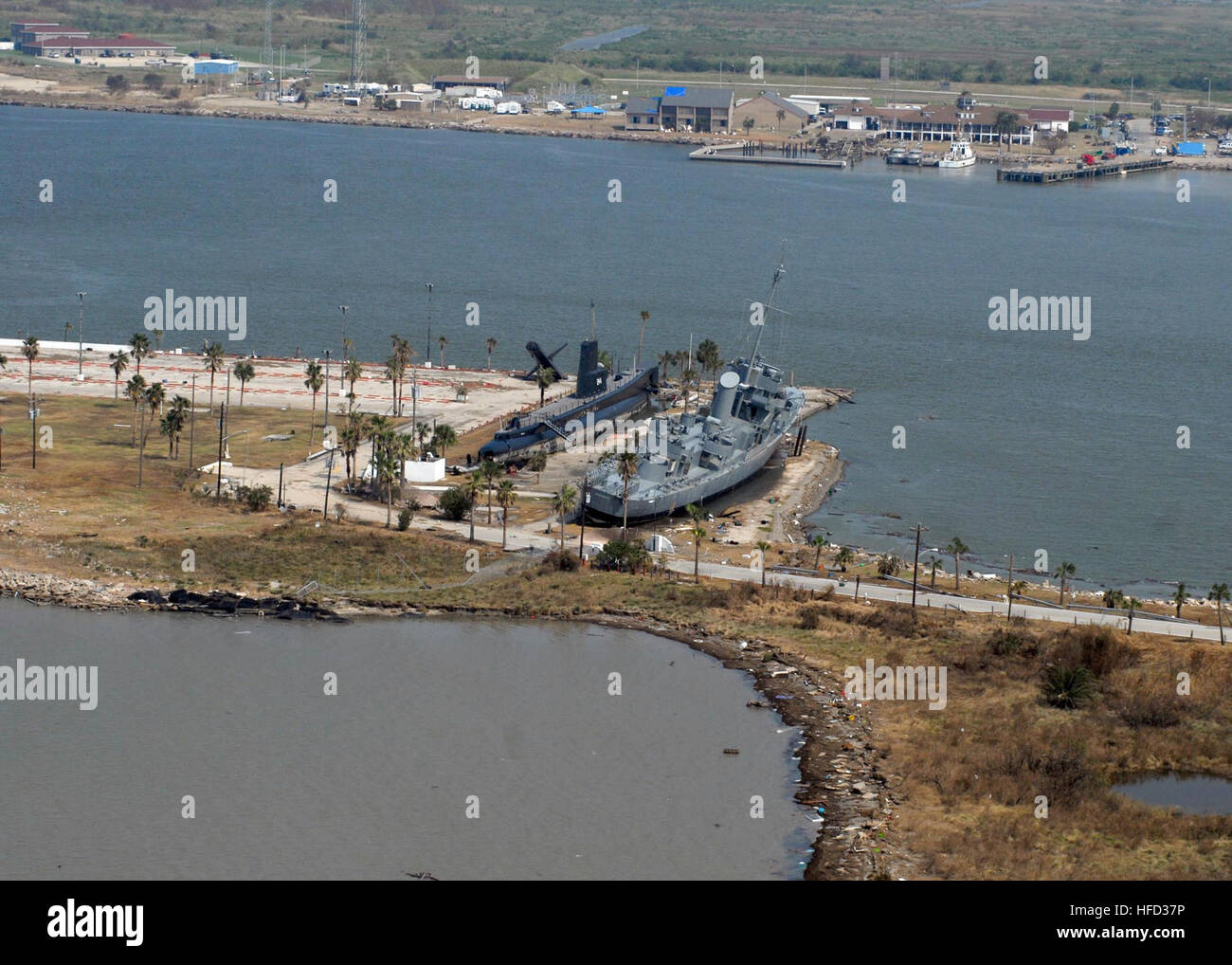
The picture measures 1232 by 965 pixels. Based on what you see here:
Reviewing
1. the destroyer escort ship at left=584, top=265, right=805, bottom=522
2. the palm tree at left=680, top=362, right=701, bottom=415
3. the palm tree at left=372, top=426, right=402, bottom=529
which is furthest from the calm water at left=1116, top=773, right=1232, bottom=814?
the palm tree at left=680, top=362, right=701, bottom=415

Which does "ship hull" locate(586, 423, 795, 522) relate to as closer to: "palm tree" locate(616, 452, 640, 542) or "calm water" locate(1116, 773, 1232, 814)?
"palm tree" locate(616, 452, 640, 542)

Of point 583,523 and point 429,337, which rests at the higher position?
point 429,337

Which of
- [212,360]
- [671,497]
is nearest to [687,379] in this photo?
[671,497]

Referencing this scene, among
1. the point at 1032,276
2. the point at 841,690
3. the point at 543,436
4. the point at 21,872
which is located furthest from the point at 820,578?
the point at 1032,276

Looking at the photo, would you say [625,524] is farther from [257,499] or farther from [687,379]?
[687,379]

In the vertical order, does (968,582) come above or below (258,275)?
below

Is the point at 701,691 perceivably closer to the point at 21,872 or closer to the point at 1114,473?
the point at 21,872
